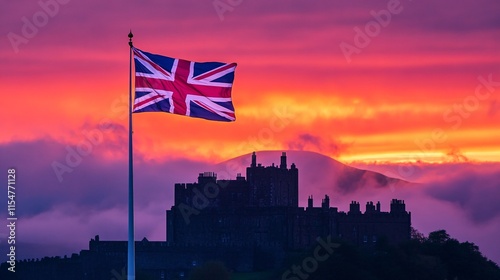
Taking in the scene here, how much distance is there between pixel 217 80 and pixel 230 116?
1295mm

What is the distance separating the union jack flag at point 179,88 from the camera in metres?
61.1

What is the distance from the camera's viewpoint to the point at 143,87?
201 ft

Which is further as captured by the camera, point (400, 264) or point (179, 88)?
point (400, 264)

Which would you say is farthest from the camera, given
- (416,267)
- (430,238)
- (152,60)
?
(430,238)

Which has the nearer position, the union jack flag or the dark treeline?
the union jack flag

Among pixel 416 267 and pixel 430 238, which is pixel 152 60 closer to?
pixel 416 267

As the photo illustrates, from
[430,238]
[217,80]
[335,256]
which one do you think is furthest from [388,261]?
[217,80]

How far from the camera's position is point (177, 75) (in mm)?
61250

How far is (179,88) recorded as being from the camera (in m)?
61.2

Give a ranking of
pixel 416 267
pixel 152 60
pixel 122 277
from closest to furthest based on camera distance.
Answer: pixel 152 60, pixel 416 267, pixel 122 277

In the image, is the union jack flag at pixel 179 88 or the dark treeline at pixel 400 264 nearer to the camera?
the union jack flag at pixel 179 88

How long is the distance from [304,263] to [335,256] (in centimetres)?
290

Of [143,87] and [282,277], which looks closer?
[143,87]

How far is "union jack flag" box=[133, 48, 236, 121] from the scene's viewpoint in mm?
61094
